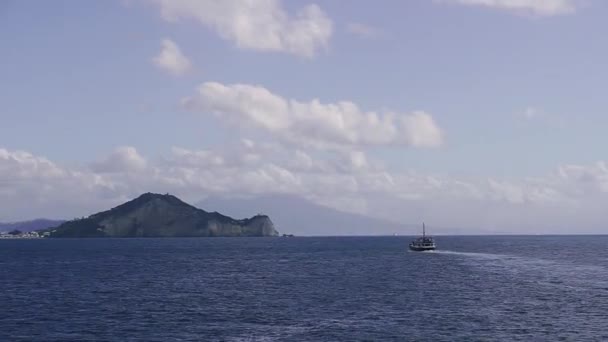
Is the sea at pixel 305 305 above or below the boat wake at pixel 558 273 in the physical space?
below

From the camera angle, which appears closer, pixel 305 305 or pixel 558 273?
pixel 305 305

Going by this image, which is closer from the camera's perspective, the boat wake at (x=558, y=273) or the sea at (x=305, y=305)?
the sea at (x=305, y=305)

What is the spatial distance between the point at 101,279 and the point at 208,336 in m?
77.0

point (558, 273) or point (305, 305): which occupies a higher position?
point (558, 273)

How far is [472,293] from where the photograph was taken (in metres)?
114

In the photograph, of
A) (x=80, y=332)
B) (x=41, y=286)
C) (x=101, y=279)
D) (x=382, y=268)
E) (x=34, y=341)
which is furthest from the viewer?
(x=382, y=268)

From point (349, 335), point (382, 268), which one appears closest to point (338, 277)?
point (382, 268)

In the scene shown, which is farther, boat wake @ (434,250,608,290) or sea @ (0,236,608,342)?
boat wake @ (434,250,608,290)

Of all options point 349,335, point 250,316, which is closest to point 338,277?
point 250,316

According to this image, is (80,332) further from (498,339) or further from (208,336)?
(498,339)

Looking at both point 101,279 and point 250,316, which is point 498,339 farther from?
point 101,279

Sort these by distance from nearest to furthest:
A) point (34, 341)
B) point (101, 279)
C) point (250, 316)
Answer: point (34, 341) → point (250, 316) → point (101, 279)

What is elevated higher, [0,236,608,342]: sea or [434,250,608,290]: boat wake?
[434,250,608,290]: boat wake

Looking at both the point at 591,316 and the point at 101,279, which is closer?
the point at 591,316
